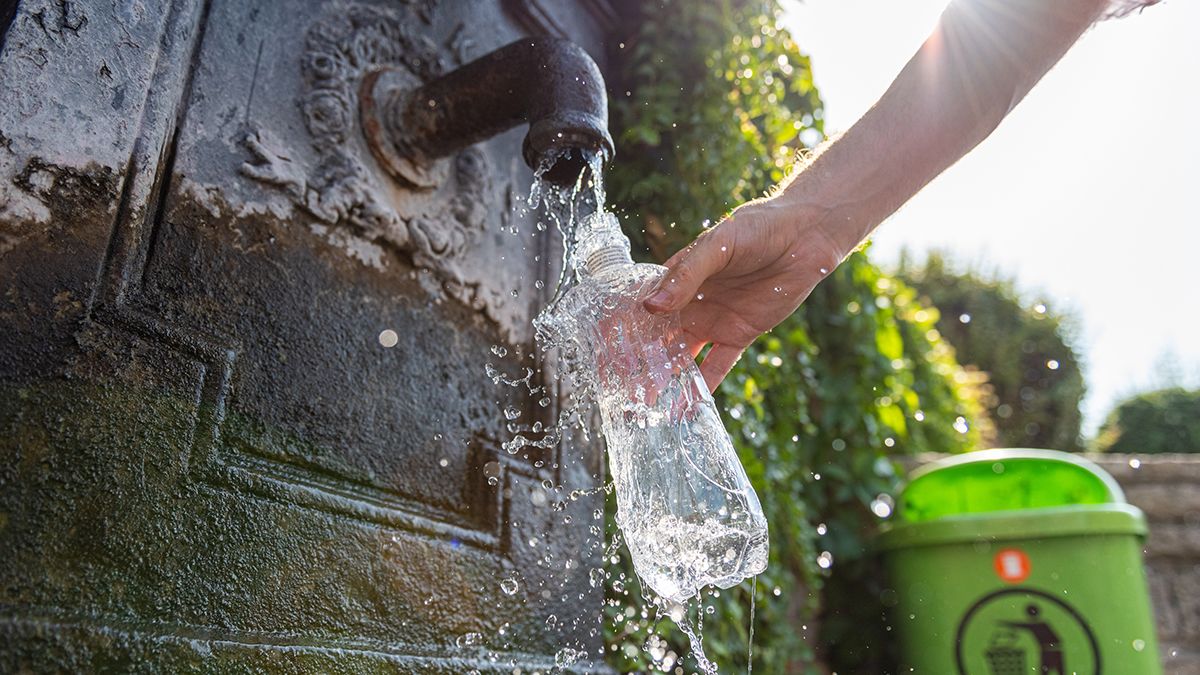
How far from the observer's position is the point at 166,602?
43.6 inches

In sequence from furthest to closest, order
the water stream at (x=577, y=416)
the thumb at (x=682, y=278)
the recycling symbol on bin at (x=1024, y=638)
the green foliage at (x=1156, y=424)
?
the green foliage at (x=1156, y=424), the recycling symbol on bin at (x=1024, y=638), the water stream at (x=577, y=416), the thumb at (x=682, y=278)

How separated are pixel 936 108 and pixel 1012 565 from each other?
144cm

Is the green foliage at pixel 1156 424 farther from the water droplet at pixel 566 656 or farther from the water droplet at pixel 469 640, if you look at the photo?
the water droplet at pixel 469 640

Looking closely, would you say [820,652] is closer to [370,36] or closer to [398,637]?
[398,637]

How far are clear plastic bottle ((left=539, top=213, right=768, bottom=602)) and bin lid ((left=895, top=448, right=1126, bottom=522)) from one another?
4.71 ft

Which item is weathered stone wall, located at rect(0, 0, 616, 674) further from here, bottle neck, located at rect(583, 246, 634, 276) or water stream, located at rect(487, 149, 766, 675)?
bottle neck, located at rect(583, 246, 634, 276)

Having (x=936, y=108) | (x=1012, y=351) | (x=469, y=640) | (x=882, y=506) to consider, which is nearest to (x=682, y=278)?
(x=936, y=108)

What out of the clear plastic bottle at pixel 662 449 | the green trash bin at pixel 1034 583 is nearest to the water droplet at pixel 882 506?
the green trash bin at pixel 1034 583

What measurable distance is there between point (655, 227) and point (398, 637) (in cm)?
132

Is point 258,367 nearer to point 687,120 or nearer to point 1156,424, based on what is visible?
point 687,120

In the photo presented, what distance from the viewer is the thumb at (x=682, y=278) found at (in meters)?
1.29

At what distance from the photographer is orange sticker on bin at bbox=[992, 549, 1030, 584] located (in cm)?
232

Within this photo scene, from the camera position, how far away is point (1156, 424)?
883cm

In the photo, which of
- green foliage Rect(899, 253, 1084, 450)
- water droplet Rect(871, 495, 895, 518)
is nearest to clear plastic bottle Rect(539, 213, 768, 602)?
water droplet Rect(871, 495, 895, 518)
